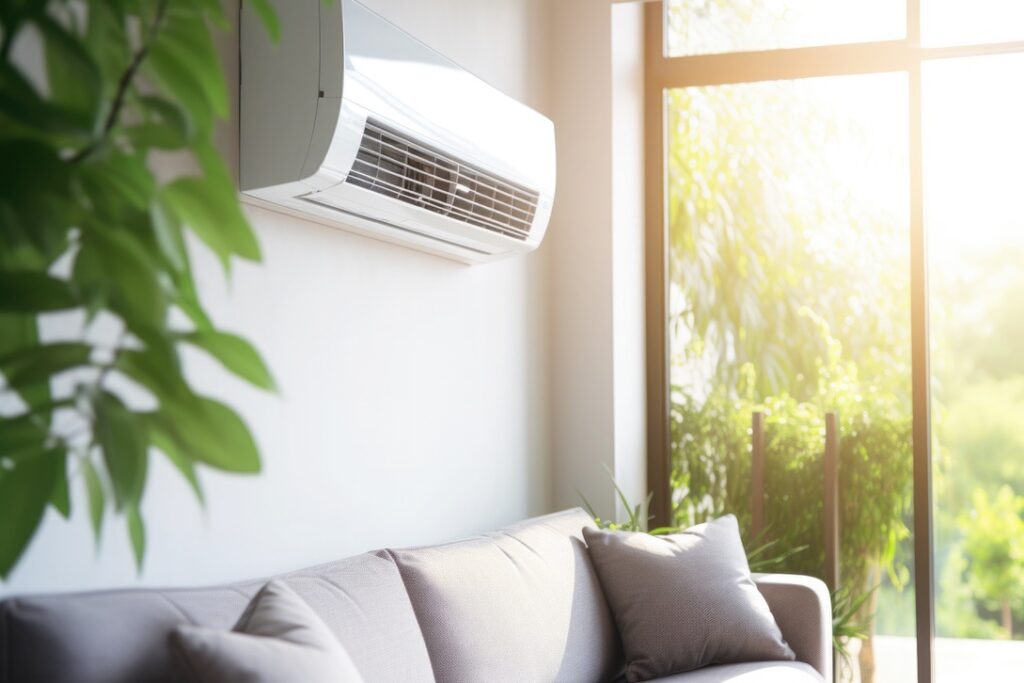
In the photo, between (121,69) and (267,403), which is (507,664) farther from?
(121,69)

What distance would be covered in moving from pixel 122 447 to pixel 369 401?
6.31ft

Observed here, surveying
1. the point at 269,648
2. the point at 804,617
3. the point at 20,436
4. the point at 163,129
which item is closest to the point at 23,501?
the point at 20,436

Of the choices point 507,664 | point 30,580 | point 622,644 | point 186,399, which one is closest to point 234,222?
point 186,399

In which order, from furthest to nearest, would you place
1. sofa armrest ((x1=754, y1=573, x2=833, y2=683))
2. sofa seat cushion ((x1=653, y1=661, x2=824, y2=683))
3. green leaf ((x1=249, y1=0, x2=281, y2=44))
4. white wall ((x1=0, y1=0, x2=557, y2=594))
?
sofa armrest ((x1=754, y1=573, x2=833, y2=683)) < sofa seat cushion ((x1=653, y1=661, x2=824, y2=683)) < white wall ((x1=0, y1=0, x2=557, y2=594)) < green leaf ((x1=249, y1=0, x2=281, y2=44))

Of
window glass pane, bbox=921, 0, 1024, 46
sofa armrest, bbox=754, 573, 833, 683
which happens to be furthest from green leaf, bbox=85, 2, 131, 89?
window glass pane, bbox=921, 0, 1024, 46

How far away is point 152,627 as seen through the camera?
159 cm

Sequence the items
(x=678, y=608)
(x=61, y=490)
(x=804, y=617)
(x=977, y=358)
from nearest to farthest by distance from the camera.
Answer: (x=61, y=490) < (x=678, y=608) < (x=804, y=617) < (x=977, y=358)

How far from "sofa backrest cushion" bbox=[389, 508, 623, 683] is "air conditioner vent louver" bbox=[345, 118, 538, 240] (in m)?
0.77

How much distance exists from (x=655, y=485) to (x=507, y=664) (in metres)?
1.75

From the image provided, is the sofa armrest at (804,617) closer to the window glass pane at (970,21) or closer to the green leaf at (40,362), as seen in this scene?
the window glass pane at (970,21)

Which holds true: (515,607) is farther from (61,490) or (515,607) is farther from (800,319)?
(800,319)

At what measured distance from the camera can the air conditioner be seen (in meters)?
2.07

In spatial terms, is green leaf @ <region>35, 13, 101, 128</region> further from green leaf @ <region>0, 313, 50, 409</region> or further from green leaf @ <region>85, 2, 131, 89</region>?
green leaf @ <region>0, 313, 50, 409</region>

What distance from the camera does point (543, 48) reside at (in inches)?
149
